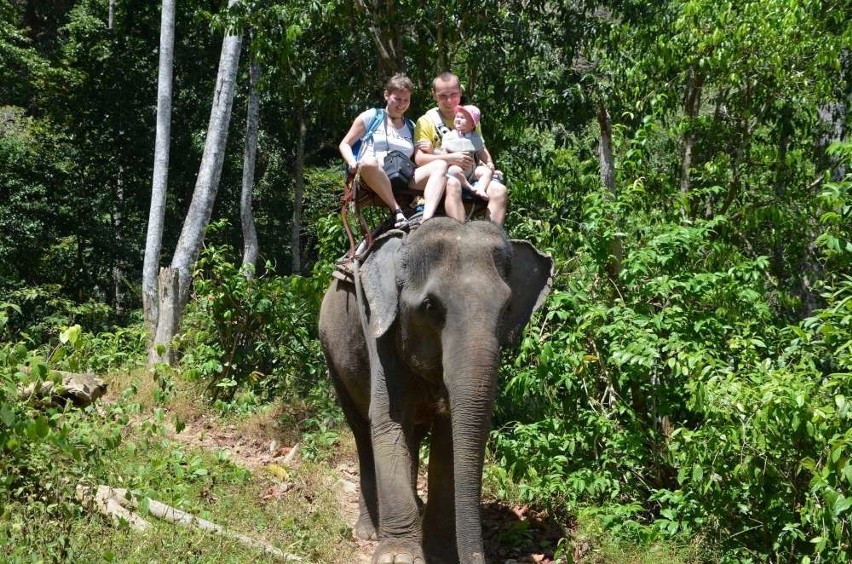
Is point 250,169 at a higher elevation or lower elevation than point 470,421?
higher

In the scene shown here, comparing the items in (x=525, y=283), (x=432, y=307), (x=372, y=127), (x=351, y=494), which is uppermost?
(x=372, y=127)

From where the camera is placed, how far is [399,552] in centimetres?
610

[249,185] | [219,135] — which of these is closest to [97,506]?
[219,135]

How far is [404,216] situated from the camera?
22.6 ft

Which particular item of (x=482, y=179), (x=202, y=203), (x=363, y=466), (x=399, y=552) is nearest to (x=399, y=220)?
(x=482, y=179)

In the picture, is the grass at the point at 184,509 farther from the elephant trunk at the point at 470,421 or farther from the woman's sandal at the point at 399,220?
the woman's sandal at the point at 399,220

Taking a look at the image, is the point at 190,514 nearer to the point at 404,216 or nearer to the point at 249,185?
the point at 404,216

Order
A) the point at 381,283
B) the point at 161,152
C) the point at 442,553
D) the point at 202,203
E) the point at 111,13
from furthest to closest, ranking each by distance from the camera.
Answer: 1. the point at 111,13
2. the point at 161,152
3. the point at 202,203
4. the point at 442,553
5. the point at 381,283

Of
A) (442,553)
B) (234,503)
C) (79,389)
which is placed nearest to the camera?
(442,553)

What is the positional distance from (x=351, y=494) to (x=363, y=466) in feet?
3.10

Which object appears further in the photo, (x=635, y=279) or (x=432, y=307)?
(x=635, y=279)

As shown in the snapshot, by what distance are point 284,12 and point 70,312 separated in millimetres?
10064

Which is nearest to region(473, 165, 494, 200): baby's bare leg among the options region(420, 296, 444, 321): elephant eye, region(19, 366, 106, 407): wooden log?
region(420, 296, 444, 321): elephant eye

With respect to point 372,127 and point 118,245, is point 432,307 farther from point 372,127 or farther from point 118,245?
point 118,245
